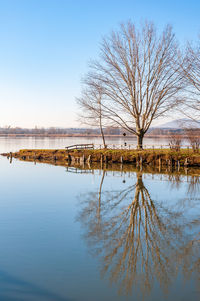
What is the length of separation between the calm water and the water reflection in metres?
0.03

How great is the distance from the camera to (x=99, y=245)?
11.1 metres

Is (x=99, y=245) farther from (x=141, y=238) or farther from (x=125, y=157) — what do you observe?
(x=125, y=157)

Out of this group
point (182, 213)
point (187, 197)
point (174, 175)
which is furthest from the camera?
point (174, 175)

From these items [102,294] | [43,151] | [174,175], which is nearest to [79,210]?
[102,294]

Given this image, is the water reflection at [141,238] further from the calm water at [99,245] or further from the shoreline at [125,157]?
the shoreline at [125,157]

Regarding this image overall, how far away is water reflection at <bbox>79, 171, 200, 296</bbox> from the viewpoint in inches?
355

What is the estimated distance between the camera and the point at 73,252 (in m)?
10.5

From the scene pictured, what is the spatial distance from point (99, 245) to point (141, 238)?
6.18 feet

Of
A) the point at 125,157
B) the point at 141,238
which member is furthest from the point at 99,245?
the point at 125,157

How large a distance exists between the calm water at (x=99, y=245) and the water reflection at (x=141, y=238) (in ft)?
0.09

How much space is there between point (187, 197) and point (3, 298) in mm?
14829

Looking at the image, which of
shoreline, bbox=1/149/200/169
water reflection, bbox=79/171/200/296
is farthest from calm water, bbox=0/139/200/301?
shoreline, bbox=1/149/200/169

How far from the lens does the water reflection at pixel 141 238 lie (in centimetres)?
902

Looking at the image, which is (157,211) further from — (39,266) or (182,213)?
(39,266)
